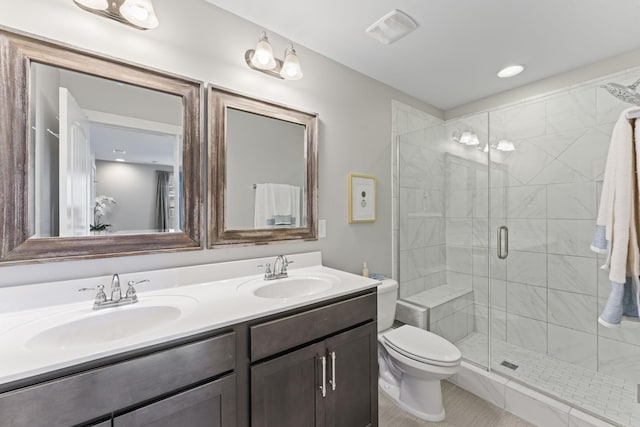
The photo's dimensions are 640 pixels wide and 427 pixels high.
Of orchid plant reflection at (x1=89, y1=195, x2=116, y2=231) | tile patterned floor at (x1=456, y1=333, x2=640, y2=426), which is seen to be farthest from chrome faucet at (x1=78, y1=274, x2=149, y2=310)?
tile patterned floor at (x1=456, y1=333, x2=640, y2=426)

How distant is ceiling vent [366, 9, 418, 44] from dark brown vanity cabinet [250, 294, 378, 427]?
154 cm

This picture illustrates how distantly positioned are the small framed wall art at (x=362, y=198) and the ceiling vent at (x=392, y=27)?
91 cm

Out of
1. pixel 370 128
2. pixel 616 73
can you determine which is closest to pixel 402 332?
pixel 370 128

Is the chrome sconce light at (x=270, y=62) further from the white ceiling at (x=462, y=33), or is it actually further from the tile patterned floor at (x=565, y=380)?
the tile patterned floor at (x=565, y=380)

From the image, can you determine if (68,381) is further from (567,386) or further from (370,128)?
(567,386)

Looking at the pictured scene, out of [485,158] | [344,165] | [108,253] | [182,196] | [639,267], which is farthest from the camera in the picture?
[485,158]

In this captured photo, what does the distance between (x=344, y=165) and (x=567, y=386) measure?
2.08 meters

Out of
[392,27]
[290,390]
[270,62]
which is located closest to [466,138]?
[392,27]

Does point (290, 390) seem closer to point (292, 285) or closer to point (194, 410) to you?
point (194, 410)

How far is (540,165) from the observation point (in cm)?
221

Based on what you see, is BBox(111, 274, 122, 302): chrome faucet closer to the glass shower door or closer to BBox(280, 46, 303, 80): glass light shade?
BBox(280, 46, 303, 80): glass light shade

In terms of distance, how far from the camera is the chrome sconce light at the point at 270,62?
1.50m

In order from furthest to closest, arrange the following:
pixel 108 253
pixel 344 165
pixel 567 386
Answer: pixel 344 165 → pixel 567 386 → pixel 108 253

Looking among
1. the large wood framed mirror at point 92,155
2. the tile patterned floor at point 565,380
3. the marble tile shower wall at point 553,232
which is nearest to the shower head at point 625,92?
the marble tile shower wall at point 553,232
